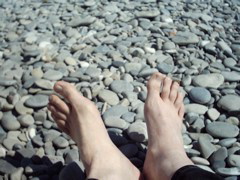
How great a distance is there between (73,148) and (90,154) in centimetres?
20

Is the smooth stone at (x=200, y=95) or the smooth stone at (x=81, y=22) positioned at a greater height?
the smooth stone at (x=81, y=22)

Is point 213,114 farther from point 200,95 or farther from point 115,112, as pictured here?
point 115,112

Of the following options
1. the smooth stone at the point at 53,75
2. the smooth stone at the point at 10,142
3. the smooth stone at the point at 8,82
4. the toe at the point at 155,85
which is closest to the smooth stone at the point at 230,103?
the toe at the point at 155,85

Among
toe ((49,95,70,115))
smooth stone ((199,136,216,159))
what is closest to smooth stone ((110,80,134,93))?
toe ((49,95,70,115))

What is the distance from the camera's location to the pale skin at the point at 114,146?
5.21 ft

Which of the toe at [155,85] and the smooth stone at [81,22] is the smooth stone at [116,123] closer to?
the toe at [155,85]

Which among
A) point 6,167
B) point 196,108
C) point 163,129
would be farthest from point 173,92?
point 6,167

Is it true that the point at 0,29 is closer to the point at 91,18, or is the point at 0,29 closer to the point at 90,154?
the point at 91,18

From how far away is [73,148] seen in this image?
72.1 inches

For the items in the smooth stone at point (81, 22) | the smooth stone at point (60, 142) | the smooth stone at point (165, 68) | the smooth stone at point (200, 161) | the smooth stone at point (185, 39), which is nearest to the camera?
the smooth stone at point (200, 161)

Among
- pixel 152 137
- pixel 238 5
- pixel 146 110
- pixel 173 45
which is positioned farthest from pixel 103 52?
pixel 238 5

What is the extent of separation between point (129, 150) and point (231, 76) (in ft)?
2.85

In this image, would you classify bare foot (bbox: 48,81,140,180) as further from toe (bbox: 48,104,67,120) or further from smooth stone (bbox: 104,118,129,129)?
smooth stone (bbox: 104,118,129,129)

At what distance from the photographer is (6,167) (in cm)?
168
